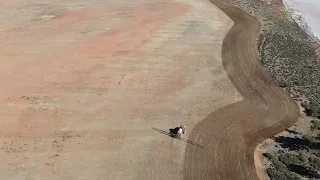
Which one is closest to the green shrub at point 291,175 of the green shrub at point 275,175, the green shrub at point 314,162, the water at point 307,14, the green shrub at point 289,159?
the green shrub at point 275,175

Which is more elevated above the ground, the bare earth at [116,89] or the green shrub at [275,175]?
the bare earth at [116,89]

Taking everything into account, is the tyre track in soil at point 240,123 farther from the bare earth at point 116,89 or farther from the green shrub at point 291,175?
the green shrub at point 291,175

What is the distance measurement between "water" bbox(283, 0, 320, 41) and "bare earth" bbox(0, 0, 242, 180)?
30.9 ft

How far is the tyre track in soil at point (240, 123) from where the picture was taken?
32906mm

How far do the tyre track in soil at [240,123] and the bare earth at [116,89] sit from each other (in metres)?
0.15

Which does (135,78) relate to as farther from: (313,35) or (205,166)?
(313,35)

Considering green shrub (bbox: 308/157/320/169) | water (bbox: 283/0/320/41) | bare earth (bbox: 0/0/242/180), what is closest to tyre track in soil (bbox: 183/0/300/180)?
bare earth (bbox: 0/0/242/180)

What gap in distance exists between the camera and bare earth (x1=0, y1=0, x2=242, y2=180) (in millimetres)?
33750

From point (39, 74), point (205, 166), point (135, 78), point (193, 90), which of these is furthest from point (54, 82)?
point (205, 166)

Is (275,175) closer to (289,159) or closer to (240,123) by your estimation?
(289,159)

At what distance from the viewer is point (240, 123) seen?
3844 centimetres

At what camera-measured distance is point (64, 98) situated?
4150 centimetres

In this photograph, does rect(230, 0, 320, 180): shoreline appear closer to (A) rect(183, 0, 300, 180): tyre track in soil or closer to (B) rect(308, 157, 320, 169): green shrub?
(A) rect(183, 0, 300, 180): tyre track in soil

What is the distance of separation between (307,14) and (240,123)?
37.3m
